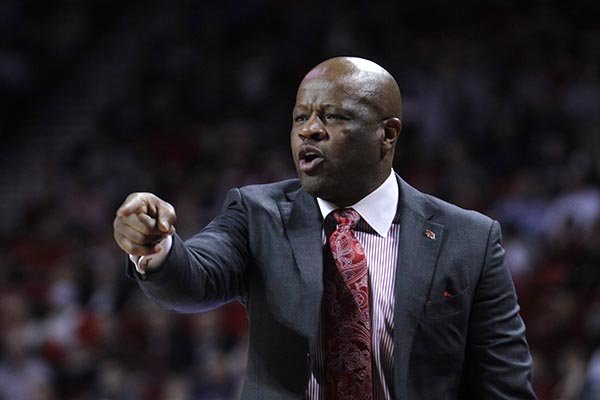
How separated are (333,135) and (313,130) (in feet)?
0.18

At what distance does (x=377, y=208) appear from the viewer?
2764 mm

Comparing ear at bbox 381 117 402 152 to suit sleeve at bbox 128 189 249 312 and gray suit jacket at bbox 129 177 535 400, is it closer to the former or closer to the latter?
gray suit jacket at bbox 129 177 535 400

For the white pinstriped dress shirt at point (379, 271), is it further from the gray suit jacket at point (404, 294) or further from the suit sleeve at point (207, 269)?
the suit sleeve at point (207, 269)

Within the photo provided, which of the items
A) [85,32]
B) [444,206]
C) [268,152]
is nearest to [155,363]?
[268,152]

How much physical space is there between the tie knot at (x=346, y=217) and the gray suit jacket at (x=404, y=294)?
1.9 inches

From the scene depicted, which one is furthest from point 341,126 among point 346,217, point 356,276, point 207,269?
point 207,269

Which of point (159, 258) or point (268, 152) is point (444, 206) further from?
point (268, 152)

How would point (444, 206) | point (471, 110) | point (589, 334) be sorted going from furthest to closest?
point (471, 110)
point (589, 334)
point (444, 206)

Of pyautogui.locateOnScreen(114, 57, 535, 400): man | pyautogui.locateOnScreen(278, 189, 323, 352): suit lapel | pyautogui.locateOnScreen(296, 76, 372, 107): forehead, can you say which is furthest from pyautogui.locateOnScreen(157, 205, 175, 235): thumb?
pyautogui.locateOnScreen(296, 76, 372, 107): forehead

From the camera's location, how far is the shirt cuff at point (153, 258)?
2330 mm

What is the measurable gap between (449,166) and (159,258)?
6168 millimetres

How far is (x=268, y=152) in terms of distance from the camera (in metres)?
9.22

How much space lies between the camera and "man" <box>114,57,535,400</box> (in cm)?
259

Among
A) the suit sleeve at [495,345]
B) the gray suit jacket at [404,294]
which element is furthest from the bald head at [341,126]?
the suit sleeve at [495,345]
